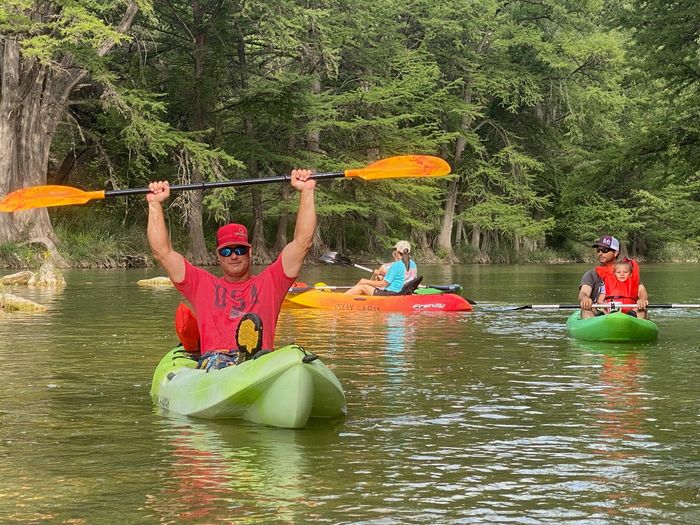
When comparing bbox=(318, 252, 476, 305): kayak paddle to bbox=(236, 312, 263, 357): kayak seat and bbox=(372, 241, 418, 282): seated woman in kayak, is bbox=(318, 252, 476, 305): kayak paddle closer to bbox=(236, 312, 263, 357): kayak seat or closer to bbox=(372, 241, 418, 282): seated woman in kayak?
bbox=(372, 241, 418, 282): seated woman in kayak

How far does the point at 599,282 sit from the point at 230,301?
7405 mm

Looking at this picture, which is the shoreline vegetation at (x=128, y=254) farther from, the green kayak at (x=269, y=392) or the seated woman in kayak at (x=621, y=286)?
the green kayak at (x=269, y=392)

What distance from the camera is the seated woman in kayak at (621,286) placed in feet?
46.2

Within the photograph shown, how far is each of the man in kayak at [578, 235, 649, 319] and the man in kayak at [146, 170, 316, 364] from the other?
631cm

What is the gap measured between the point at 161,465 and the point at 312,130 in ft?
115

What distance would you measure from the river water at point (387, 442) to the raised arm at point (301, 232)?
1.09m

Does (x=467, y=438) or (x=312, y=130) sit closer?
(x=467, y=438)

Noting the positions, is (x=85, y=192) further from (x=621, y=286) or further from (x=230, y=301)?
(x=621, y=286)

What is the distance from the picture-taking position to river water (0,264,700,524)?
5.54 metres

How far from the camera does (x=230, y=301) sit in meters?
8.11

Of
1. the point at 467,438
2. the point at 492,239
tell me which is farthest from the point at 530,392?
the point at 492,239

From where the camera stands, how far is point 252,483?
6.05 meters

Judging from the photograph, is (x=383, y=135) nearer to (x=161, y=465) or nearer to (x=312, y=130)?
(x=312, y=130)

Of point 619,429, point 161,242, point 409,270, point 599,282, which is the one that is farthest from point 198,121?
point 619,429
